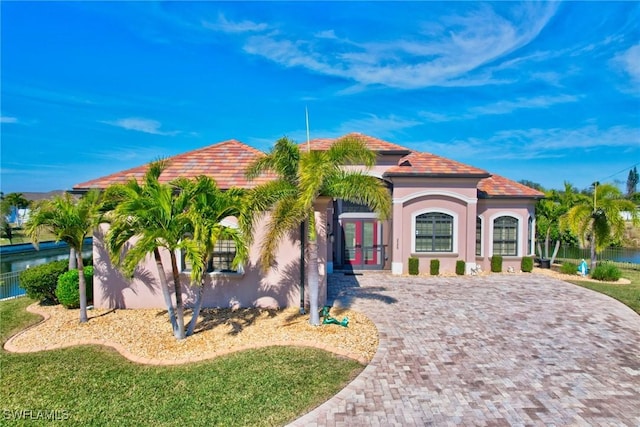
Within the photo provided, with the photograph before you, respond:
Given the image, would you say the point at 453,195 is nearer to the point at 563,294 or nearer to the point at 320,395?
the point at 563,294

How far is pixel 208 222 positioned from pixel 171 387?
10.8 feet

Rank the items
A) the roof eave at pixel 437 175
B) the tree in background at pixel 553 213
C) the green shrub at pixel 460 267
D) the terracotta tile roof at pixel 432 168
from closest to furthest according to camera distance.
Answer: the roof eave at pixel 437 175 < the terracotta tile roof at pixel 432 168 < the green shrub at pixel 460 267 < the tree in background at pixel 553 213

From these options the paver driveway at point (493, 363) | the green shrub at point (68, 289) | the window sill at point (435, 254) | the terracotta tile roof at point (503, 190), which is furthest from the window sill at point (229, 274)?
the terracotta tile roof at point (503, 190)

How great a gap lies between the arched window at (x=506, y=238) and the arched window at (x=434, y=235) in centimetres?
275

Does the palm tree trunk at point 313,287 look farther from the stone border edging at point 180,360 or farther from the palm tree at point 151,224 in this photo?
the palm tree at point 151,224

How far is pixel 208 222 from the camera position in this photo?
7758mm

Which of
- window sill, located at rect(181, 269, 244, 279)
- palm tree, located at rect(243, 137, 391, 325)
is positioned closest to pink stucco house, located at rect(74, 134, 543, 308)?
window sill, located at rect(181, 269, 244, 279)

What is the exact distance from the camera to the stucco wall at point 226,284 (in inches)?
427

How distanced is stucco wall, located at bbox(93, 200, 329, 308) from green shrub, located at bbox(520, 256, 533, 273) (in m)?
12.0

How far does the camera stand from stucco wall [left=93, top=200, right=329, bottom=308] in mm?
10852

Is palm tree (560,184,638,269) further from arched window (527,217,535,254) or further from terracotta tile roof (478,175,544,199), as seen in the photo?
terracotta tile roof (478,175,544,199)

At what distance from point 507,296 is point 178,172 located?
12721 mm

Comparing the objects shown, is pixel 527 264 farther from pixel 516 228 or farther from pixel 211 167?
pixel 211 167

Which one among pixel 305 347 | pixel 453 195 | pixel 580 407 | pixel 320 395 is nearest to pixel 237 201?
pixel 305 347
